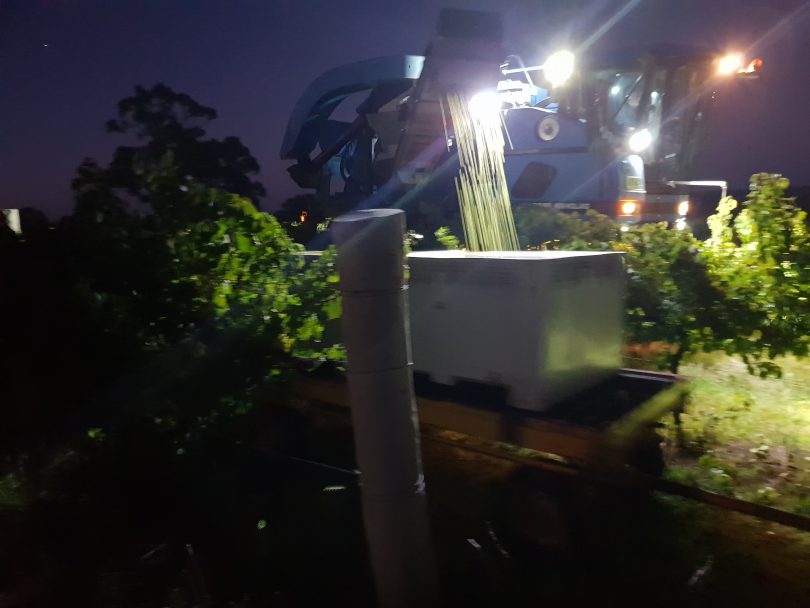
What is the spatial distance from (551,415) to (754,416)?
2.90 m

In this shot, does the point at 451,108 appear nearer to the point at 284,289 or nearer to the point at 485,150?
the point at 485,150

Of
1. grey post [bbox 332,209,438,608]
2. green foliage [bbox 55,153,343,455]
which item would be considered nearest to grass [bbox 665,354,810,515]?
grey post [bbox 332,209,438,608]

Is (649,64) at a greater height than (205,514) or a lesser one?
greater

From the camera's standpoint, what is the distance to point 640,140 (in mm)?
10688

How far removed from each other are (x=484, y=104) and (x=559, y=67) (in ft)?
7.18

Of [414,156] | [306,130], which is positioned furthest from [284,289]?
[306,130]

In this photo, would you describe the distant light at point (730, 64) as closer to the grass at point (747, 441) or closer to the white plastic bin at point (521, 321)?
the grass at point (747, 441)

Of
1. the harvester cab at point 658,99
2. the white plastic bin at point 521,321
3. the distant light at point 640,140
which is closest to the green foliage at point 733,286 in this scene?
the white plastic bin at point 521,321

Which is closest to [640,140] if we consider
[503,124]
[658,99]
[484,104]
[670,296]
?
[658,99]

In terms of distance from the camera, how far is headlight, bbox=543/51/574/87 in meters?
9.53

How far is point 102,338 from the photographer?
3.42 m

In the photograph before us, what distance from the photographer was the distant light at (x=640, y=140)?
10.5 m

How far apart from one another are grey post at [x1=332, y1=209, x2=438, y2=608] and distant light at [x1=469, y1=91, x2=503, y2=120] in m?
5.83

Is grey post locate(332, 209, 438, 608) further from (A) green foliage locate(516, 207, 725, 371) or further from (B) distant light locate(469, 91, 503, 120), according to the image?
(B) distant light locate(469, 91, 503, 120)
